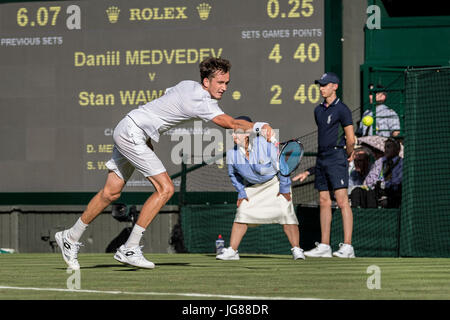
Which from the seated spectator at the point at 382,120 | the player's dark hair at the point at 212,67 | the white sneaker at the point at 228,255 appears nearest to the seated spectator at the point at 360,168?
the seated spectator at the point at 382,120

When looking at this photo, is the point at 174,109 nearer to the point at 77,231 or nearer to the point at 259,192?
the point at 77,231

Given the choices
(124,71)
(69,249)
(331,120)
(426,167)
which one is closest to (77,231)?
(69,249)

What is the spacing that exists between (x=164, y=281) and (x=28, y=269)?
201 cm

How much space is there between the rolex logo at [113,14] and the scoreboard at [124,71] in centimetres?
1

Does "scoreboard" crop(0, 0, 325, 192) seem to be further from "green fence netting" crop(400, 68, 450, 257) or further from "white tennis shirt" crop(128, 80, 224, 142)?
"white tennis shirt" crop(128, 80, 224, 142)

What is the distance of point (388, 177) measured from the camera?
473 inches

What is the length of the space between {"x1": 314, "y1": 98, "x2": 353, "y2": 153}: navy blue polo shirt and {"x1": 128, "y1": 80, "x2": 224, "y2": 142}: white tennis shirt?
2368mm

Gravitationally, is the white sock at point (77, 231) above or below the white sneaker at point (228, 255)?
above

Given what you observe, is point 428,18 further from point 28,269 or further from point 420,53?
point 28,269

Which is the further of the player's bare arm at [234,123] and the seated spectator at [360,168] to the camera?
the seated spectator at [360,168]

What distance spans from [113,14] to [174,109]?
237 inches

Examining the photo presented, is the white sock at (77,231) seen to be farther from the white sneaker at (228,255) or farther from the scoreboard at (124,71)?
the scoreboard at (124,71)

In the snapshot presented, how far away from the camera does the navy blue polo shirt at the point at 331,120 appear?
33.9ft

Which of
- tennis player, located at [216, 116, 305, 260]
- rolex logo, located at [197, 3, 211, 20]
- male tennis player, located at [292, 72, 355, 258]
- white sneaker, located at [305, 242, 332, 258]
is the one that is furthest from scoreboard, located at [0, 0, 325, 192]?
white sneaker, located at [305, 242, 332, 258]
